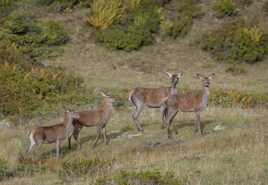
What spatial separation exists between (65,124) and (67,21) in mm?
21880

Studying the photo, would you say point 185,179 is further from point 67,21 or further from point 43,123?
point 67,21

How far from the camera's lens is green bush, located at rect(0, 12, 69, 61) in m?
35.0

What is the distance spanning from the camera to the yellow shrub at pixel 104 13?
37.9m

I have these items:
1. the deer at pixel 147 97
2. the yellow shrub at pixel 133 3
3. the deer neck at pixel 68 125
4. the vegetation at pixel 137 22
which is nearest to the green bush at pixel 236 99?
the deer at pixel 147 97

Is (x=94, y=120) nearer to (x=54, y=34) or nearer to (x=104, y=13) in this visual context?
(x=54, y=34)

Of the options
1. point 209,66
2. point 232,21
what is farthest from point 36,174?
point 232,21

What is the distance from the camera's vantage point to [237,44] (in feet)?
119

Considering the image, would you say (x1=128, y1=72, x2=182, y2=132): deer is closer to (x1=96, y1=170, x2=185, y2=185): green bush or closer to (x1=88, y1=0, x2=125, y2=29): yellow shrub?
(x1=96, y1=170, x2=185, y2=185): green bush

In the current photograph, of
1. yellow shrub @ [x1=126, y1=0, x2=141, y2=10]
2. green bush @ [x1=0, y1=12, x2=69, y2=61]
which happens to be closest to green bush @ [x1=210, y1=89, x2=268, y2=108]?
green bush @ [x1=0, y1=12, x2=69, y2=61]

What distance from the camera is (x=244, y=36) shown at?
119 feet

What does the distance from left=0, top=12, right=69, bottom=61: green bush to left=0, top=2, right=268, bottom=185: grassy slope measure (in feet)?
2.55

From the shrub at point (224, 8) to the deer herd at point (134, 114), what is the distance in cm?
2046

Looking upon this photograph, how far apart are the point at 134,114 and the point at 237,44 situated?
1746 centimetres

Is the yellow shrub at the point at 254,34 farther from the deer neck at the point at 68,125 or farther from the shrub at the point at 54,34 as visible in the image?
the deer neck at the point at 68,125
